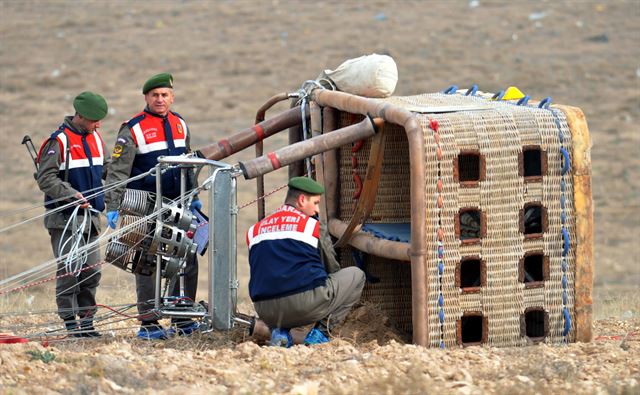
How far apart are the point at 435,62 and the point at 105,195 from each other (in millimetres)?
17977

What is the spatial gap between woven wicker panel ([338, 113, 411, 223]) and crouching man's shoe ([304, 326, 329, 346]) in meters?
1.11

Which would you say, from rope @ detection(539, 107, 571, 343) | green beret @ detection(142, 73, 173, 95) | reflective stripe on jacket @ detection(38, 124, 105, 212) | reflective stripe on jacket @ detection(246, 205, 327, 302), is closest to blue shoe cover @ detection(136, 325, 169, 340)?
reflective stripe on jacket @ detection(38, 124, 105, 212)

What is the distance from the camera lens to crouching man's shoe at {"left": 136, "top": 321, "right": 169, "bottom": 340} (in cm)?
976

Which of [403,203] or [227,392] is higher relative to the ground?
[403,203]

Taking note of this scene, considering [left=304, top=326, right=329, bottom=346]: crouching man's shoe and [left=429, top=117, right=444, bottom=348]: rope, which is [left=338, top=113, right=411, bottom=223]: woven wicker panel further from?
[left=429, top=117, right=444, bottom=348]: rope

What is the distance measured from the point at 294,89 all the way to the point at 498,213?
17.4 meters

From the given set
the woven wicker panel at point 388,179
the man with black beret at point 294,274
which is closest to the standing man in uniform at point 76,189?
the man with black beret at point 294,274

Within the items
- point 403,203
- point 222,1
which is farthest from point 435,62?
point 403,203

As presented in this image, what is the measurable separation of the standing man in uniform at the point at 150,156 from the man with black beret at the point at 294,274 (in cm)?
101

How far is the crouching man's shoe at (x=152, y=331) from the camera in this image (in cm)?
976

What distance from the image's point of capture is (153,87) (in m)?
10.1

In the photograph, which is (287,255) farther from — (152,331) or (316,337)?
(152,331)

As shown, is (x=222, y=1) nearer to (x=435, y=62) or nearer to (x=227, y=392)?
(x=435, y=62)

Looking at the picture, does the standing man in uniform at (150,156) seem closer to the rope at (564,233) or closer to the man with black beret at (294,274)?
the man with black beret at (294,274)
